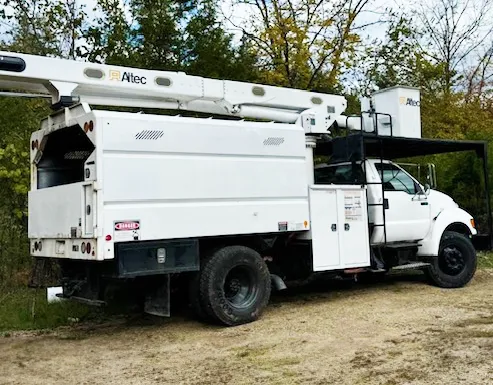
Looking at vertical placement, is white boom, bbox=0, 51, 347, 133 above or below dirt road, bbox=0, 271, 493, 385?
above

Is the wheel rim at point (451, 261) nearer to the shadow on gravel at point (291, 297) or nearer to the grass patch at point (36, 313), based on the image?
the shadow on gravel at point (291, 297)

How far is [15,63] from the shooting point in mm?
7273

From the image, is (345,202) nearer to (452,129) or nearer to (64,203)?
(64,203)

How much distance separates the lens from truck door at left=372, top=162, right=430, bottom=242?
32.7ft

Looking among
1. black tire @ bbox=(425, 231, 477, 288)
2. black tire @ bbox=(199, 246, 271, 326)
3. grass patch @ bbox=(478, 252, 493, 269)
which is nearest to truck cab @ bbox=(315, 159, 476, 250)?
black tire @ bbox=(425, 231, 477, 288)

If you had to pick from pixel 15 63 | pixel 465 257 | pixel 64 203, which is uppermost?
pixel 15 63

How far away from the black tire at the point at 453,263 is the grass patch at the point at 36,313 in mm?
5703

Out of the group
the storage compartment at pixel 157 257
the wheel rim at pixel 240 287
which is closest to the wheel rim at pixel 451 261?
the wheel rim at pixel 240 287

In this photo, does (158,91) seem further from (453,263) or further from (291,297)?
(453,263)

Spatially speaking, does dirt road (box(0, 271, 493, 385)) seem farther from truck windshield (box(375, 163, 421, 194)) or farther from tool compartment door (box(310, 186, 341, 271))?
truck windshield (box(375, 163, 421, 194))

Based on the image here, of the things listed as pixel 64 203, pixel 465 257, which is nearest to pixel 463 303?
pixel 465 257

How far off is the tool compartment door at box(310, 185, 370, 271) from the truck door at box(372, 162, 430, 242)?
0.71m

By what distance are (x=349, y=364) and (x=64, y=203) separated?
151 inches

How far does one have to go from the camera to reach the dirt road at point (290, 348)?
225 inches
